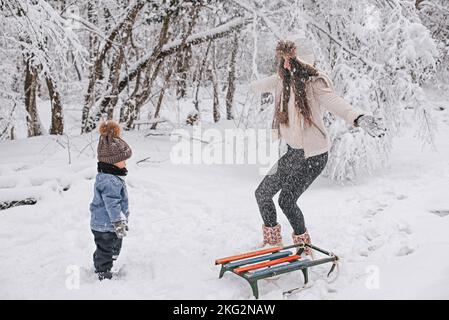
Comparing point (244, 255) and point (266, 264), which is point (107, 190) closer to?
point (244, 255)

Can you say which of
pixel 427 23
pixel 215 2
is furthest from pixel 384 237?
pixel 427 23

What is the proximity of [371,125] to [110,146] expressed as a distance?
217 centimetres

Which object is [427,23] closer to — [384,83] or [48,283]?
[384,83]

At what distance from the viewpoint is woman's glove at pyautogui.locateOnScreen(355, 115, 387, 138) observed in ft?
11.2

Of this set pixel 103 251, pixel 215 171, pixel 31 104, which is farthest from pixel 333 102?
pixel 31 104

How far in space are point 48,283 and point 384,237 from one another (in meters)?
3.27

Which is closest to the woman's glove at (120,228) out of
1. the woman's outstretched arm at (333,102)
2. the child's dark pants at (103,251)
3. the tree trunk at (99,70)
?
the child's dark pants at (103,251)

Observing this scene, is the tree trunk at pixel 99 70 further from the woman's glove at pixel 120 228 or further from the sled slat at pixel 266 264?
the sled slat at pixel 266 264

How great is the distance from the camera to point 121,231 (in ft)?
12.0

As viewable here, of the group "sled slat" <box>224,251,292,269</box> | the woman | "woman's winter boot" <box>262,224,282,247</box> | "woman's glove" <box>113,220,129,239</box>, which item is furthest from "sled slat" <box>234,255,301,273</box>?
"woman's glove" <box>113,220,129,239</box>

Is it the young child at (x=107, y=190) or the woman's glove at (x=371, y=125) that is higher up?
the woman's glove at (x=371, y=125)

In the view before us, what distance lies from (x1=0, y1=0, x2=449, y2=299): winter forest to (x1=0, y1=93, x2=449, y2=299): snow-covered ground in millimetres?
22

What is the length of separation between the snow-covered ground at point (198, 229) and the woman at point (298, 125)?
2.34 ft

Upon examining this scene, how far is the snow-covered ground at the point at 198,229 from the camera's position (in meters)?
3.60
